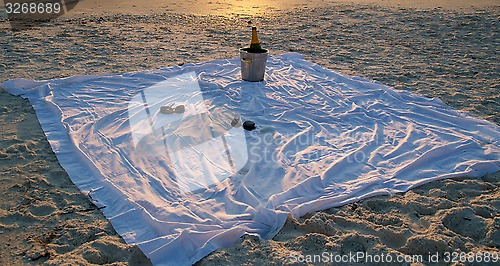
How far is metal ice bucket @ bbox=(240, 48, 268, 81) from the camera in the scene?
431cm

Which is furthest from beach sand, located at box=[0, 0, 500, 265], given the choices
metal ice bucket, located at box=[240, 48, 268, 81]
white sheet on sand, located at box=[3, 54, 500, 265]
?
metal ice bucket, located at box=[240, 48, 268, 81]

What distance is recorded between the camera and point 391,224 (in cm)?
232

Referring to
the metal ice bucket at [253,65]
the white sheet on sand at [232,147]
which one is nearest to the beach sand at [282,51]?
the white sheet on sand at [232,147]

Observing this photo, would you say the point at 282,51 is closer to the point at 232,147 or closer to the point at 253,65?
the point at 253,65

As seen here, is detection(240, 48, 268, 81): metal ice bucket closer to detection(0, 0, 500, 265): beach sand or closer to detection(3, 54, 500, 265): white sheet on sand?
detection(3, 54, 500, 265): white sheet on sand

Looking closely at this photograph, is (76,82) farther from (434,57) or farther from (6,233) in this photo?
(434,57)

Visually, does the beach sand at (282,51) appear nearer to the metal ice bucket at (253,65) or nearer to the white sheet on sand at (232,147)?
the white sheet on sand at (232,147)

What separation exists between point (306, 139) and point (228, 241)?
135 cm

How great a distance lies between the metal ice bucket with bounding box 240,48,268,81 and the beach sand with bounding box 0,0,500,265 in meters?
1.12

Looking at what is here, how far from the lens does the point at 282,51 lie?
578cm

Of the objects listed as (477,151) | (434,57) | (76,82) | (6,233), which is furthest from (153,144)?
(434,57)

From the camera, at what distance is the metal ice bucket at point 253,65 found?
14.1 ft

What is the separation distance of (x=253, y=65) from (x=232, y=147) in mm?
1502

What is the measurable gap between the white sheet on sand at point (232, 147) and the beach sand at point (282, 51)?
0.12 meters
